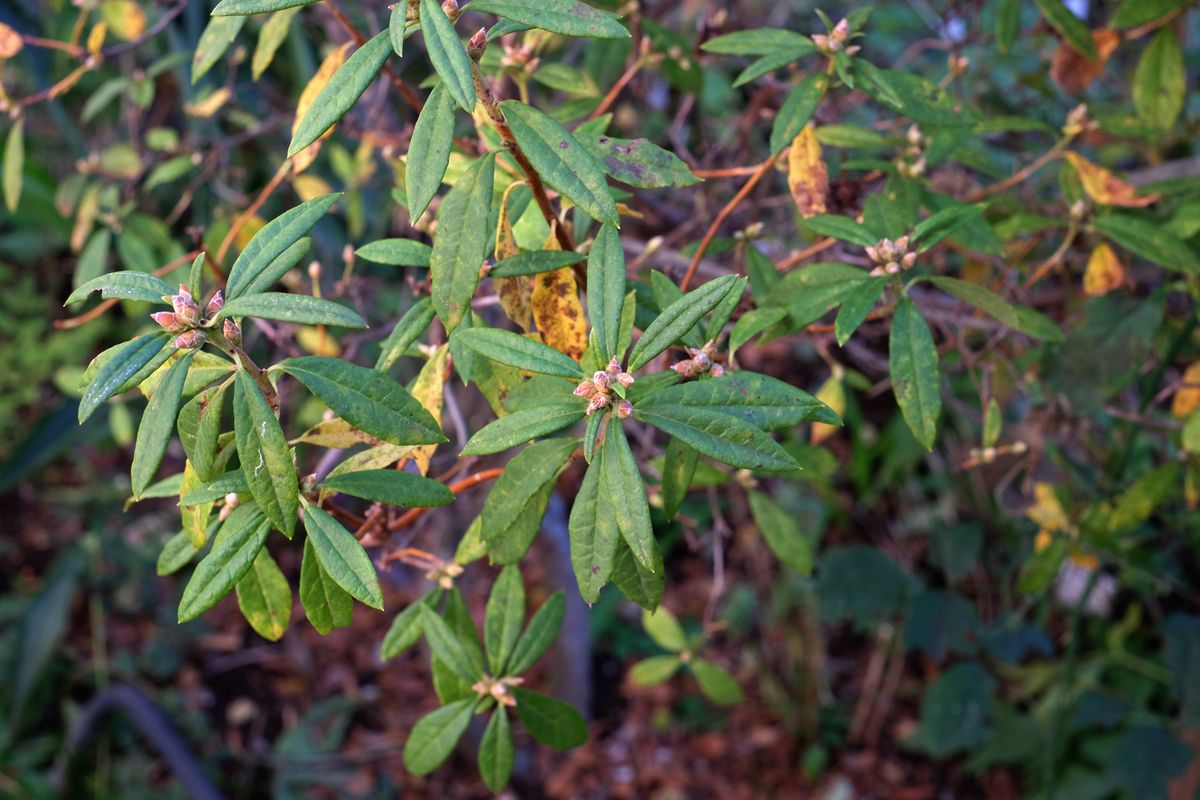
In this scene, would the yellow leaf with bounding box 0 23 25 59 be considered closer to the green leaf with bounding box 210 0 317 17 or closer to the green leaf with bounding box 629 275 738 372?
the green leaf with bounding box 210 0 317 17

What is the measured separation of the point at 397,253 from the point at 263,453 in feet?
0.86

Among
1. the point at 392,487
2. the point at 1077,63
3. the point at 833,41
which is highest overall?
the point at 1077,63

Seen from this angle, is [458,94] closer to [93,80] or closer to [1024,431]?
[1024,431]

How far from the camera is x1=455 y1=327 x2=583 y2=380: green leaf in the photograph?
2.79ft

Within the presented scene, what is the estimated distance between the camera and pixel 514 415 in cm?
83

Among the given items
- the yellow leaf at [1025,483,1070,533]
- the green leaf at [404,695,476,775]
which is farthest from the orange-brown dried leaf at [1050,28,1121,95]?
the green leaf at [404,695,476,775]

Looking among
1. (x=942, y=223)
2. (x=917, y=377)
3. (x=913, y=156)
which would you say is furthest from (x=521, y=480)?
(x=913, y=156)

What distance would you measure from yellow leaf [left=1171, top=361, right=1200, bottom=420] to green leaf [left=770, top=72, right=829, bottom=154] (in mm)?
752

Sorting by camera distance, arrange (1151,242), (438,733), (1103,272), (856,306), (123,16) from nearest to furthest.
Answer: (856,306) < (438,733) < (1151,242) < (1103,272) < (123,16)

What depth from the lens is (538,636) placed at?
1.17 metres

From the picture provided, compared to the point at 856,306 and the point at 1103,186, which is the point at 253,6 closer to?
the point at 856,306

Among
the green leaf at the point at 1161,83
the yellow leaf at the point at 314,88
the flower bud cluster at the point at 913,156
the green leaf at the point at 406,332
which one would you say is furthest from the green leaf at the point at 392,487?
the green leaf at the point at 1161,83

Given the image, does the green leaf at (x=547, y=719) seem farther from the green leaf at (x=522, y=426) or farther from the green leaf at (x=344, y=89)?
the green leaf at (x=344, y=89)

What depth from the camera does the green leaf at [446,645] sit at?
1.06 metres
